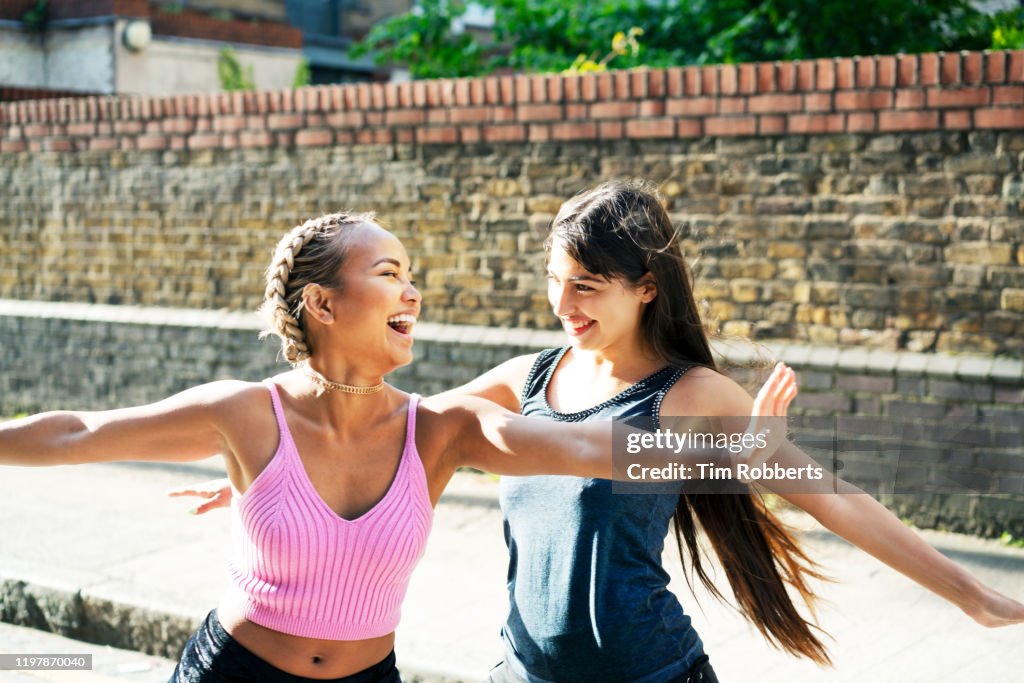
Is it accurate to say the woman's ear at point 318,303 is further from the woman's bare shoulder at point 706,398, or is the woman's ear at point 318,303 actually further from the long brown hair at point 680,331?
the woman's bare shoulder at point 706,398

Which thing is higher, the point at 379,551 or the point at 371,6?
the point at 371,6

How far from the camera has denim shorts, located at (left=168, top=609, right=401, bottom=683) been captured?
2518mm

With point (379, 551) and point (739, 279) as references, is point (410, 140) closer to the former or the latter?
point (739, 279)

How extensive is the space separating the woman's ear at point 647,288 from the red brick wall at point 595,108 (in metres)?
3.68

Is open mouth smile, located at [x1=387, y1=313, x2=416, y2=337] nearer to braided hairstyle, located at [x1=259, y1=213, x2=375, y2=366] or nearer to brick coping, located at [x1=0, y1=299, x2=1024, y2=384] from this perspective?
braided hairstyle, located at [x1=259, y1=213, x2=375, y2=366]

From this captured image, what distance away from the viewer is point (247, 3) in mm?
22109

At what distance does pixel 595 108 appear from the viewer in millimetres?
7133

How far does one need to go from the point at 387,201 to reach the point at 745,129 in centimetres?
254

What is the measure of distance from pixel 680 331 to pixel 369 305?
823 mm

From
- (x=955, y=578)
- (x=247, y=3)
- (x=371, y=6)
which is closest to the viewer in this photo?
(x=955, y=578)

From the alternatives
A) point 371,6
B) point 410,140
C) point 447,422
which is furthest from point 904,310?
point 371,6

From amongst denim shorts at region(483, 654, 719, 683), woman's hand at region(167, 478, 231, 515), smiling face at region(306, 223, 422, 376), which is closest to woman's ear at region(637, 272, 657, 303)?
smiling face at region(306, 223, 422, 376)

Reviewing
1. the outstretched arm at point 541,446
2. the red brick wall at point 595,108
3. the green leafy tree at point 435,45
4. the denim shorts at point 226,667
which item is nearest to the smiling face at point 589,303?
the outstretched arm at point 541,446

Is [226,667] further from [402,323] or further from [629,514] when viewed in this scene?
[629,514]
